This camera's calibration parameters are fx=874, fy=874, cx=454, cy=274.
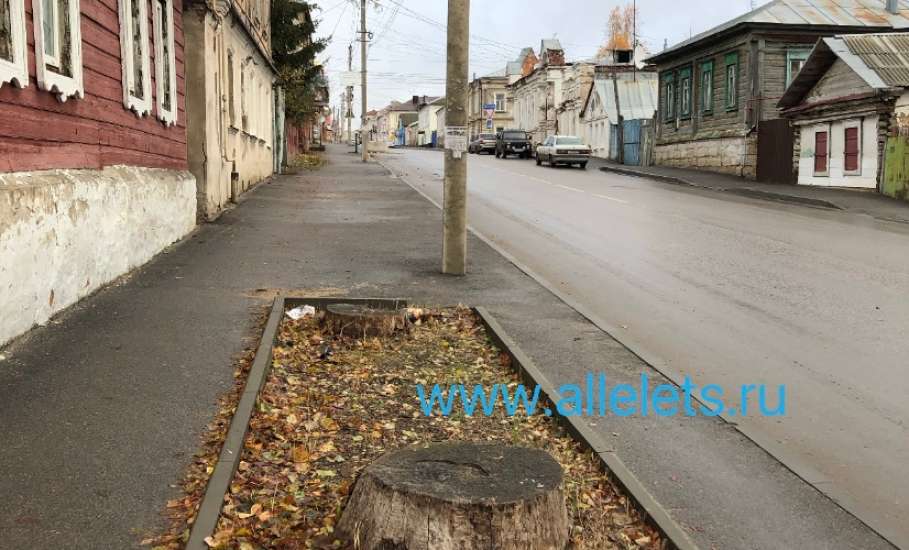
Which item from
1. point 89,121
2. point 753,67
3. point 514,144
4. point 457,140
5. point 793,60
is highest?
point 793,60

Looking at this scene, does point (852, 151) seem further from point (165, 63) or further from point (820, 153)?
point (165, 63)

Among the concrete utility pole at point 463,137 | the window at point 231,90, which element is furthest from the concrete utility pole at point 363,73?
the concrete utility pole at point 463,137

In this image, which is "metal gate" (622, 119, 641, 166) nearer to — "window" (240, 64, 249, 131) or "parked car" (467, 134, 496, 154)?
"parked car" (467, 134, 496, 154)

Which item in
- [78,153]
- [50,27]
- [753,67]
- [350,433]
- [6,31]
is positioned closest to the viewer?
[350,433]

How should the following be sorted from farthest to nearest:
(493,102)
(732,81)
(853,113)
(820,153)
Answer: (493,102), (732,81), (820,153), (853,113)

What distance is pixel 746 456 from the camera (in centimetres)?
482

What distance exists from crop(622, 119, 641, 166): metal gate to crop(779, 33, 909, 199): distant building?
1517cm

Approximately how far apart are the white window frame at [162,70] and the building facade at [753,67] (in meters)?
23.9

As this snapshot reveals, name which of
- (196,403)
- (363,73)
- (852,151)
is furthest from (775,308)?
(363,73)

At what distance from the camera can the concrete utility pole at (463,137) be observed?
9.77 m

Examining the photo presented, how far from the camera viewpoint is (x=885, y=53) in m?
26.8

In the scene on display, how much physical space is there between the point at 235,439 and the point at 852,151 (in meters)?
25.7

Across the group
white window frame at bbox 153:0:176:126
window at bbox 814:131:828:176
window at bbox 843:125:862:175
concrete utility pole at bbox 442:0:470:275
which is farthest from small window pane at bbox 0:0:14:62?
window at bbox 814:131:828:176

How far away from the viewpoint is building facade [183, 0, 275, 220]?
14.7 meters
